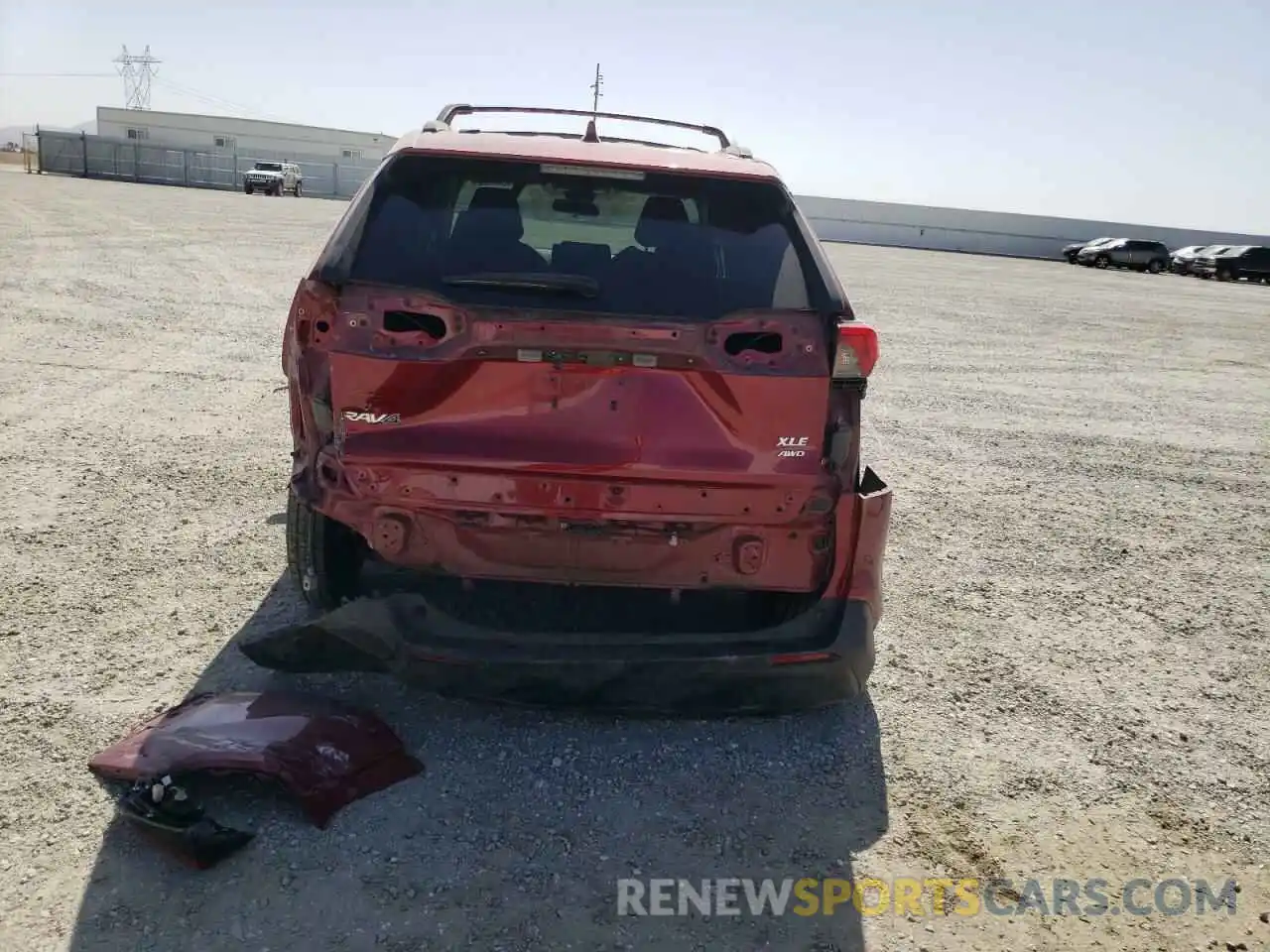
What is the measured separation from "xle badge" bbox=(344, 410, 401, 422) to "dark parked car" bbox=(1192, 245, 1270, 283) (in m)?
45.4

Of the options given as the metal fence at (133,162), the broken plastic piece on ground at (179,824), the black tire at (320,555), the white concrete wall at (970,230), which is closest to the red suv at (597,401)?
the black tire at (320,555)

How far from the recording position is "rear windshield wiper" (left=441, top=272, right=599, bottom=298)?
3115 mm

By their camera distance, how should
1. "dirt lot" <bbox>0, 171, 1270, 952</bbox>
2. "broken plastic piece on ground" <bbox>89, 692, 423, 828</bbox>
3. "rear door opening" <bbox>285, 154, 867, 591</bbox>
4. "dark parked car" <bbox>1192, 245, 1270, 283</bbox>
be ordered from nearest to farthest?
"dirt lot" <bbox>0, 171, 1270, 952</bbox> → "broken plastic piece on ground" <bbox>89, 692, 423, 828</bbox> → "rear door opening" <bbox>285, 154, 867, 591</bbox> → "dark parked car" <bbox>1192, 245, 1270, 283</bbox>

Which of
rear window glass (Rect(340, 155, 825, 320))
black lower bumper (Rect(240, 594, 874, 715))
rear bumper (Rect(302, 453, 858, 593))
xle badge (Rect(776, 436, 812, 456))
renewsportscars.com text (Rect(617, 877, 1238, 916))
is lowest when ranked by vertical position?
renewsportscars.com text (Rect(617, 877, 1238, 916))

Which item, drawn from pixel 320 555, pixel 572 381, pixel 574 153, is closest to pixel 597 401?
pixel 572 381

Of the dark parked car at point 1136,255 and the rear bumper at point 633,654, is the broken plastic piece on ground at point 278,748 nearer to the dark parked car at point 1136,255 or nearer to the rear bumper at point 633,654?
the rear bumper at point 633,654

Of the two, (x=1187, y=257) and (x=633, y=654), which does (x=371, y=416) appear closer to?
(x=633, y=654)

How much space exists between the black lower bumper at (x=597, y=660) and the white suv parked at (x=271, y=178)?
50637 mm

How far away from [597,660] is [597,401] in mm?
803

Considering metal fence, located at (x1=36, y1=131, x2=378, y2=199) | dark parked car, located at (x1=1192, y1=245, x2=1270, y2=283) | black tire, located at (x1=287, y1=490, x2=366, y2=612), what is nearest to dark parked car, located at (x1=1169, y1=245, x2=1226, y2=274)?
dark parked car, located at (x1=1192, y1=245, x2=1270, y2=283)

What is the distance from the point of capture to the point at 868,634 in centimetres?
329

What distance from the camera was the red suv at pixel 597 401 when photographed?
121 inches

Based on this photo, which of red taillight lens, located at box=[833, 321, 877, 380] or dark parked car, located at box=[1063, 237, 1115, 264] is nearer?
red taillight lens, located at box=[833, 321, 877, 380]

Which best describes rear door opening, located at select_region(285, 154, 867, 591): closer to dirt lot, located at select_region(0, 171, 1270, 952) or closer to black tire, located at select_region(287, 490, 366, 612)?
black tire, located at select_region(287, 490, 366, 612)
